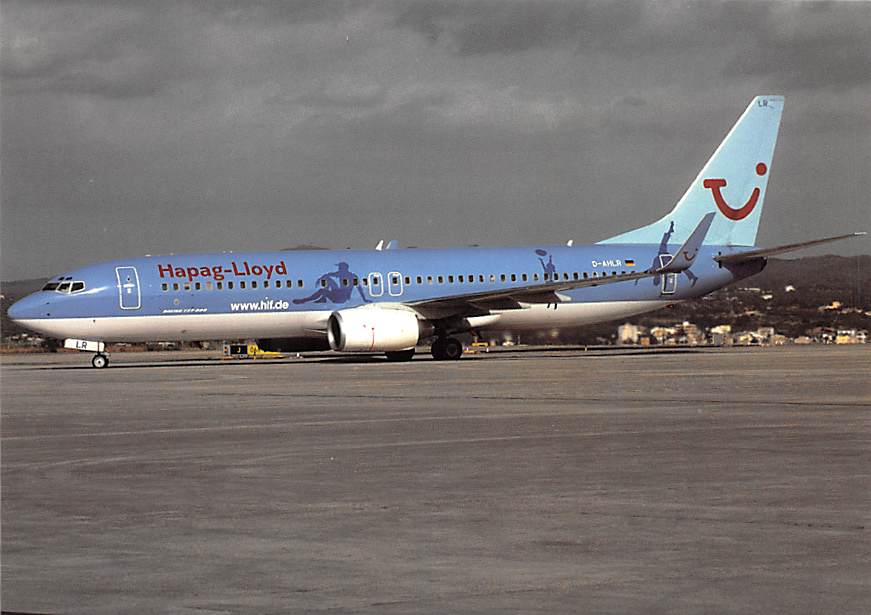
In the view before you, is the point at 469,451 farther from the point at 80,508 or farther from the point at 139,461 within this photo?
the point at 80,508

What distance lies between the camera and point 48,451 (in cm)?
1678

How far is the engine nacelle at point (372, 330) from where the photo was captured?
144 ft

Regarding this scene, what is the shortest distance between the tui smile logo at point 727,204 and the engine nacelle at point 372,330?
1472 centimetres

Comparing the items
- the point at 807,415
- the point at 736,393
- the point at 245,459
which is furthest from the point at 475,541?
the point at 736,393

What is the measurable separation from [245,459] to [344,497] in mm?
3526

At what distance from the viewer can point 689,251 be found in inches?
1970

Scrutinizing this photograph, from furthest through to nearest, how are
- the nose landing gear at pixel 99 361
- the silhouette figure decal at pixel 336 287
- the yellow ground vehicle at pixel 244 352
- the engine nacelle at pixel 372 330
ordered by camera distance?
the yellow ground vehicle at pixel 244 352, the silhouette figure decal at pixel 336 287, the nose landing gear at pixel 99 361, the engine nacelle at pixel 372 330

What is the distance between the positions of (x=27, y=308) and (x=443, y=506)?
35.3 metres

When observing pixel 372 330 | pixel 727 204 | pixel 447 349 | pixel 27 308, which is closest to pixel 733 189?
pixel 727 204

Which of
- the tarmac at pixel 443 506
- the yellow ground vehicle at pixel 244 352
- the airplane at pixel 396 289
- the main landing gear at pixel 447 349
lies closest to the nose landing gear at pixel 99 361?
the airplane at pixel 396 289

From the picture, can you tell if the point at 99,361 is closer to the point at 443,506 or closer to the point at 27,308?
the point at 27,308

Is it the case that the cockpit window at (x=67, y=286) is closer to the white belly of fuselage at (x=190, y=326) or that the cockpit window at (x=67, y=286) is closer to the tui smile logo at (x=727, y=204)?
the white belly of fuselage at (x=190, y=326)

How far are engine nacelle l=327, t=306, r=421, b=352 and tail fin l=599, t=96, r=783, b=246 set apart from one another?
10881 mm

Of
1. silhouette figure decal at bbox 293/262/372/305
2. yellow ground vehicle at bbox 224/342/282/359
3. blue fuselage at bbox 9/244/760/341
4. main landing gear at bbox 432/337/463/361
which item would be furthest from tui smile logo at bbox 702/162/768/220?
yellow ground vehicle at bbox 224/342/282/359
